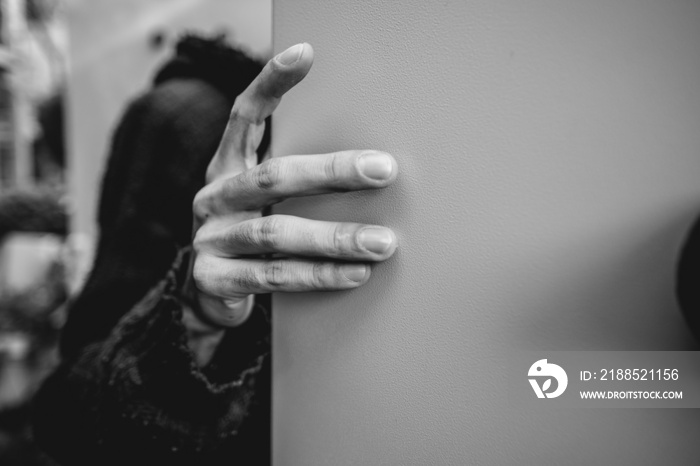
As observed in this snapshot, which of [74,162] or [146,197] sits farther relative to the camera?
[74,162]

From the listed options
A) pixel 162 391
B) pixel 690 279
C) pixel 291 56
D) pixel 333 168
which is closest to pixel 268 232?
pixel 333 168

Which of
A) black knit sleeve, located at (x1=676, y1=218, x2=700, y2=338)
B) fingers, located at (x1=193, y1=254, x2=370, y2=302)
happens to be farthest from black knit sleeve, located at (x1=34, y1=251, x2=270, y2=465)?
black knit sleeve, located at (x1=676, y1=218, x2=700, y2=338)

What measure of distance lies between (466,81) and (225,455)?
0.84 m

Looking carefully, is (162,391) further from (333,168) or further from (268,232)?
(333,168)

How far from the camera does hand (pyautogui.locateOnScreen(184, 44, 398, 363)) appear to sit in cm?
53

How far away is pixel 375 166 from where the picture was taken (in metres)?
0.52

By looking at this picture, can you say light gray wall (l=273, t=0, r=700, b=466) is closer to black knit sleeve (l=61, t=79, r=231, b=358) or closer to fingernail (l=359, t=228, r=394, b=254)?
fingernail (l=359, t=228, r=394, b=254)

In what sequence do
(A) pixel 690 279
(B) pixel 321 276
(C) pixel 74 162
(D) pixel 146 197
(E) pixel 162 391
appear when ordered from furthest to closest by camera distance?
(C) pixel 74 162, (D) pixel 146 197, (E) pixel 162 391, (B) pixel 321 276, (A) pixel 690 279

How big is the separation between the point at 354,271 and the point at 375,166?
14cm

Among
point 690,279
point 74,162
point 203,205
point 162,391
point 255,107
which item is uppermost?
point 74,162

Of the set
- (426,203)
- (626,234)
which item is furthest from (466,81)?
(626,234)

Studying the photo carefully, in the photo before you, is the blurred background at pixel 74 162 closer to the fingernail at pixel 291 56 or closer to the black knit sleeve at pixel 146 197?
the black knit sleeve at pixel 146 197

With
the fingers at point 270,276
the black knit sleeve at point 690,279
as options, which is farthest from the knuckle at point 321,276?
the black knit sleeve at point 690,279

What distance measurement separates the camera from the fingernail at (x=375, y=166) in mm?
523
